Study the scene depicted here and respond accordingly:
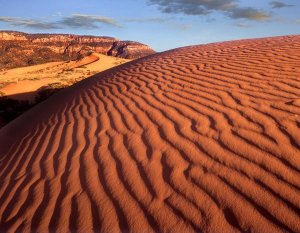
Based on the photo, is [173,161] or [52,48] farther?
[52,48]

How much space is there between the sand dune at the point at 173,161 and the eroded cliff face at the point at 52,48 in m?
39.4

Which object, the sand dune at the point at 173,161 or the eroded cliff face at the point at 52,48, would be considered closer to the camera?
the sand dune at the point at 173,161

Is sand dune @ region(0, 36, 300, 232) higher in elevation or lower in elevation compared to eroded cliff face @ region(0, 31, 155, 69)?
higher

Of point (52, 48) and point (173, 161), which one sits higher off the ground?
point (173, 161)

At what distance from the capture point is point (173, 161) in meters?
3.41

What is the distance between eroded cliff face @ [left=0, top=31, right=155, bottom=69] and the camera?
4756cm

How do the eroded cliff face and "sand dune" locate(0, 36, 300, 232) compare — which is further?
the eroded cliff face

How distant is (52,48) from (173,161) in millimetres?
67308

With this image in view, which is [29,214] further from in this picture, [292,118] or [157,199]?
[292,118]

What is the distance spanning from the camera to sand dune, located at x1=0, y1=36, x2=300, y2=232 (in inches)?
104

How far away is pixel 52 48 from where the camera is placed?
218 feet

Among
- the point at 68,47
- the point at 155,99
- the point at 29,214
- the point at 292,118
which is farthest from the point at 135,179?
the point at 68,47

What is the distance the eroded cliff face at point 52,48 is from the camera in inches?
1873

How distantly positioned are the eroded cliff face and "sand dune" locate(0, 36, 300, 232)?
3941 centimetres
